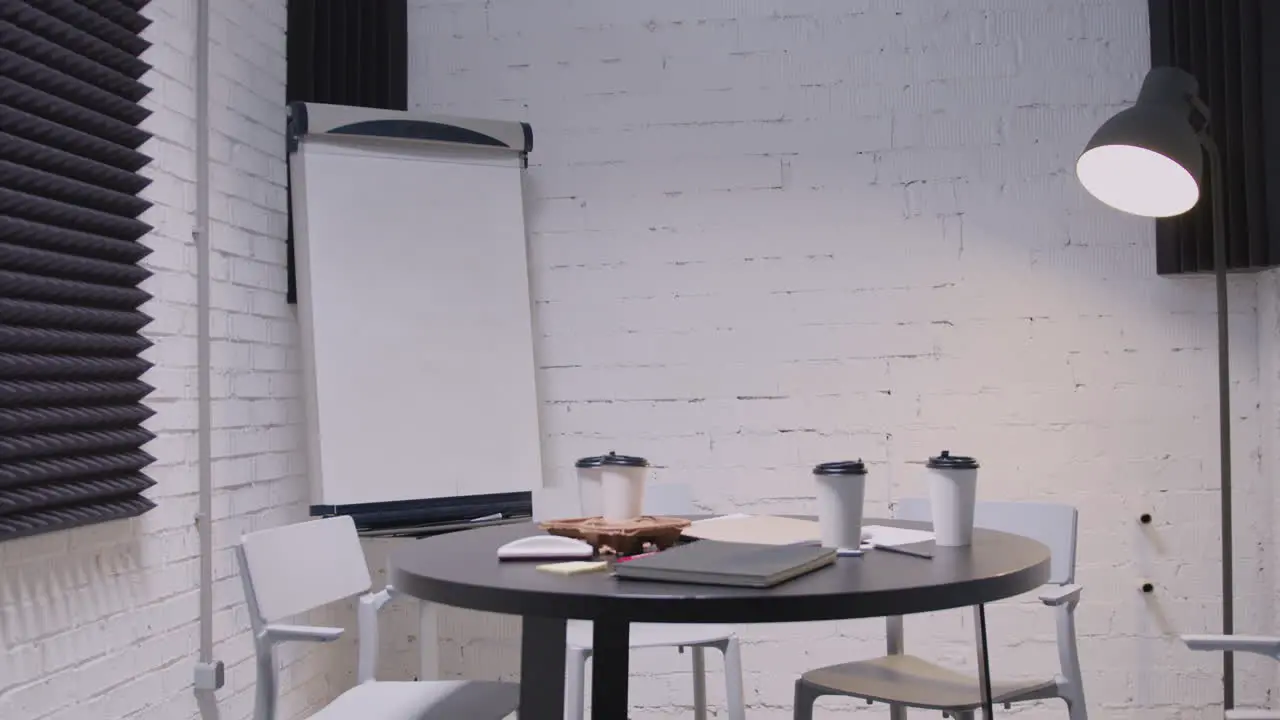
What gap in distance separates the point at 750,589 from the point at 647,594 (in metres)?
0.12

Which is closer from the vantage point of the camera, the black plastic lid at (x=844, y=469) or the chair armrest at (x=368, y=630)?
the black plastic lid at (x=844, y=469)

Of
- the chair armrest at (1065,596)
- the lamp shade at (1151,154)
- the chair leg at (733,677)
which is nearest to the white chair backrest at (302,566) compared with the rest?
the chair leg at (733,677)

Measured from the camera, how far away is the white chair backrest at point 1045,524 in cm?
254

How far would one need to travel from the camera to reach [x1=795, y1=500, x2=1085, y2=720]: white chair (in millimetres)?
2273

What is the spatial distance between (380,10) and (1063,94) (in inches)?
83.8

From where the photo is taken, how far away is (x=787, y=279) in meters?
3.69

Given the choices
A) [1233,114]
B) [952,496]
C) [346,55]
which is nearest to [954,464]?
[952,496]

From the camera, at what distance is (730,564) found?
1495 millimetres

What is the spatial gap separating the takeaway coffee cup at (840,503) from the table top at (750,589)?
4 cm

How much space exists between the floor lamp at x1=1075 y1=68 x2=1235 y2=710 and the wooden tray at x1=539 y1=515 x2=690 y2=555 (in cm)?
152

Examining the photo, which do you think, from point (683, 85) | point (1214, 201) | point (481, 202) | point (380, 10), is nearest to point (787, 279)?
point (683, 85)

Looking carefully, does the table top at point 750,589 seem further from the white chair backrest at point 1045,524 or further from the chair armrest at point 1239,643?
the white chair backrest at point 1045,524

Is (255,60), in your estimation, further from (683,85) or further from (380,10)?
(683,85)

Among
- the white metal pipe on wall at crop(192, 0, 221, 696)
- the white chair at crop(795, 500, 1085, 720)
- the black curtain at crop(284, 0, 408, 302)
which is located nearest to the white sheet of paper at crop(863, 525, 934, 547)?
the white chair at crop(795, 500, 1085, 720)
